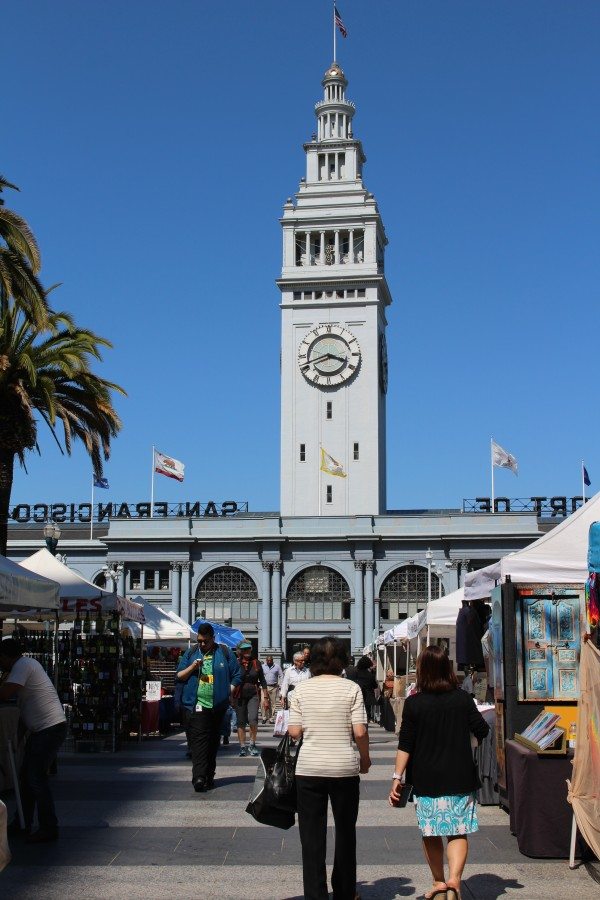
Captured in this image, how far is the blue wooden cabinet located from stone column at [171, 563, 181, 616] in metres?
58.9

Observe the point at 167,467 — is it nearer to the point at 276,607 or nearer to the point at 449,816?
the point at 276,607

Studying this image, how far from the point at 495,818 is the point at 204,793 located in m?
3.82

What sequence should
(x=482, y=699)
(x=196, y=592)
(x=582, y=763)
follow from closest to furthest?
(x=582, y=763), (x=482, y=699), (x=196, y=592)

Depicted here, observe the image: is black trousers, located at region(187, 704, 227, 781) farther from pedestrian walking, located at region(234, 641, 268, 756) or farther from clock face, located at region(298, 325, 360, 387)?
clock face, located at region(298, 325, 360, 387)

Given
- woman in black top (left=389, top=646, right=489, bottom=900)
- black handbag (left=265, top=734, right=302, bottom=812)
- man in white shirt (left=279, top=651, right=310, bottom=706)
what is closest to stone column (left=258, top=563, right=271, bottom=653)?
man in white shirt (left=279, top=651, right=310, bottom=706)

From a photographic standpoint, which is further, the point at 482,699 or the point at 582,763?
the point at 482,699

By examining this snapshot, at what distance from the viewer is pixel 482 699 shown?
18172mm

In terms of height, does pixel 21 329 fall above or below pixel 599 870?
above

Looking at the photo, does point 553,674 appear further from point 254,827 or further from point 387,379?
point 387,379

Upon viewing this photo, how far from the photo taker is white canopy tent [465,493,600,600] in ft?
40.3

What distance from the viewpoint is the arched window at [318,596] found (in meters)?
69.2

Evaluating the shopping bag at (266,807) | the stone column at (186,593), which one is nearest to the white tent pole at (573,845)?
the shopping bag at (266,807)

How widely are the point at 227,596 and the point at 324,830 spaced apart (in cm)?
6339

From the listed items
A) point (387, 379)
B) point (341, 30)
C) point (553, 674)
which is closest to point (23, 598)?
point (553, 674)
